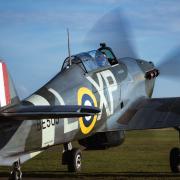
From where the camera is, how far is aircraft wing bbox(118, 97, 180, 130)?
13.1 meters

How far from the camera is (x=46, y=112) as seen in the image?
9.11 meters

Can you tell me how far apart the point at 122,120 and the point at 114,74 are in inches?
47.5

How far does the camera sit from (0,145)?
9820 mm

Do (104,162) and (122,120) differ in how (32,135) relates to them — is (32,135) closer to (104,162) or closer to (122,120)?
(122,120)

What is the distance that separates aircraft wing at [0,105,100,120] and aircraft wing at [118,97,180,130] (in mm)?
4189

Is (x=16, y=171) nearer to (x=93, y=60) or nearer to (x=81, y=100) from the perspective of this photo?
(x=81, y=100)

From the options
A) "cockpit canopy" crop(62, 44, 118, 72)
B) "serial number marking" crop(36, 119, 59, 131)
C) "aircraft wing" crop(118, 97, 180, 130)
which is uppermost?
"cockpit canopy" crop(62, 44, 118, 72)

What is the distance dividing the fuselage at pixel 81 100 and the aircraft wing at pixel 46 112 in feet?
1.75

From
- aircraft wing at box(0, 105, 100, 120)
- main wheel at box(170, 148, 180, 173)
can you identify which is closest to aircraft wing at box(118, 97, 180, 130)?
main wheel at box(170, 148, 180, 173)

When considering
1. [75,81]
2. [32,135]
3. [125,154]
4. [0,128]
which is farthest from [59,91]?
[125,154]

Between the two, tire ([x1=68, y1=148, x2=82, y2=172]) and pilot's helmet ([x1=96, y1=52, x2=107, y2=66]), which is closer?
tire ([x1=68, y1=148, x2=82, y2=172])

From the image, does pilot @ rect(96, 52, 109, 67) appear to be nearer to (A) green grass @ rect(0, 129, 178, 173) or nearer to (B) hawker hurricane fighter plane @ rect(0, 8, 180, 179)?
(B) hawker hurricane fighter plane @ rect(0, 8, 180, 179)

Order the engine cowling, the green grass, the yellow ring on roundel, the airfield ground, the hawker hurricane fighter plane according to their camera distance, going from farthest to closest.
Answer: the green grass → the engine cowling → the airfield ground → the yellow ring on roundel → the hawker hurricane fighter plane

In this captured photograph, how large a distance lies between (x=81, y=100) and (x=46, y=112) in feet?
10.0
